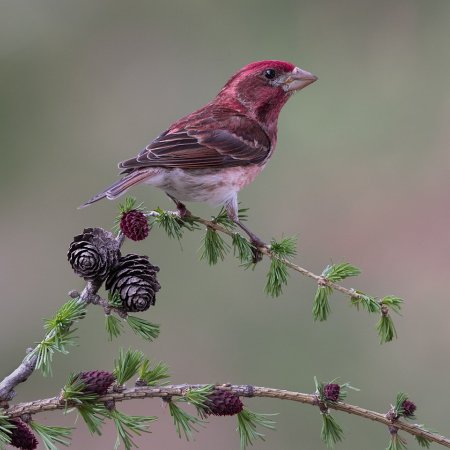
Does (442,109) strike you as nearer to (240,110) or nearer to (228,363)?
(228,363)

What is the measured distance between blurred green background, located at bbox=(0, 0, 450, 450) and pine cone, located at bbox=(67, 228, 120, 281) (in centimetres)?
223

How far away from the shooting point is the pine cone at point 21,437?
1772 mm

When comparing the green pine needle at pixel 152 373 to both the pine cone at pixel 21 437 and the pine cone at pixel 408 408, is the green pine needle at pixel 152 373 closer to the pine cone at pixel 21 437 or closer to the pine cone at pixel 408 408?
the pine cone at pixel 21 437

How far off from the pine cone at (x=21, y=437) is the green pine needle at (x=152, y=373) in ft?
0.78

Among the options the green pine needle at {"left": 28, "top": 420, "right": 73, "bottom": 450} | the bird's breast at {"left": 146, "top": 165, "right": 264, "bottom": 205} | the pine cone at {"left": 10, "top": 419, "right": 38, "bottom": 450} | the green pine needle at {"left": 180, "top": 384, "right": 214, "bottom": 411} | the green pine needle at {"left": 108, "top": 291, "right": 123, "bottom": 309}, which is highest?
the bird's breast at {"left": 146, "top": 165, "right": 264, "bottom": 205}

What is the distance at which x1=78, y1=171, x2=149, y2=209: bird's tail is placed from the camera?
8.75ft

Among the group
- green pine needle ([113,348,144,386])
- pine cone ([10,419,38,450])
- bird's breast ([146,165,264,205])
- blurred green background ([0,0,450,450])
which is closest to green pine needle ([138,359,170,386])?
green pine needle ([113,348,144,386])

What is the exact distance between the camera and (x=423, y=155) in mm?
5820

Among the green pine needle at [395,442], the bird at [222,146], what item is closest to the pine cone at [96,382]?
the green pine needle at [395,442]

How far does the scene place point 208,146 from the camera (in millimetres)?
3262

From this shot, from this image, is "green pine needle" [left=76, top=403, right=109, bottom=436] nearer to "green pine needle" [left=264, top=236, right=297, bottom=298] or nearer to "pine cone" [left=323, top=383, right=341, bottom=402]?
"pine cone" [left=323, top=383, right=341, bottom=402]

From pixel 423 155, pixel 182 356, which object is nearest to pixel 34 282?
pixel 182 356

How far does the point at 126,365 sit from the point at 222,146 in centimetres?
158

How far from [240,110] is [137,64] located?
8.71 ft
